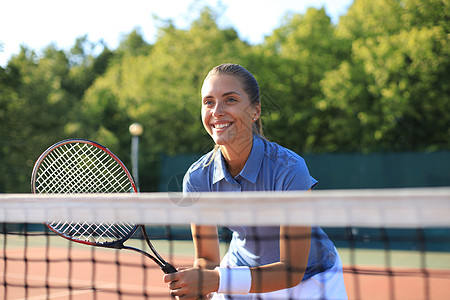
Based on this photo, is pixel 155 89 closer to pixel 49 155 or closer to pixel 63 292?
pixel 63 292

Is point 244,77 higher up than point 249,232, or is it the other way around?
point 244,77

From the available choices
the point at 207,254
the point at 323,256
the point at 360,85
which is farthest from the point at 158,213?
the point at 360,85

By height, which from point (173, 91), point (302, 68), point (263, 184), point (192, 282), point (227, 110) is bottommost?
point (192, 282)

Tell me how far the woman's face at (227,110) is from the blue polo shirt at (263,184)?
0.08m

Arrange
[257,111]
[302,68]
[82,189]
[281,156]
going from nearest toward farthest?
[281,156]
[257,111]
[82,189]
[302,68]

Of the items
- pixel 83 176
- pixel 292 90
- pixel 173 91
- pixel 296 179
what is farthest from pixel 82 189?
pixel 173 91

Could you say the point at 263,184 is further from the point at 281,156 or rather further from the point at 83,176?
the point at 83,176

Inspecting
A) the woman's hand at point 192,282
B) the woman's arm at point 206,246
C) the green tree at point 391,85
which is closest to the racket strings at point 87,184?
the woman's arm at point 206,246

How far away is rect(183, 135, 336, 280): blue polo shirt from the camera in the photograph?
1.68m

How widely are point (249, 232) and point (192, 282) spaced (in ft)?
1.02

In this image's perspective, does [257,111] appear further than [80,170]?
No

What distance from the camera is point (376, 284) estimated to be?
680 centimetres

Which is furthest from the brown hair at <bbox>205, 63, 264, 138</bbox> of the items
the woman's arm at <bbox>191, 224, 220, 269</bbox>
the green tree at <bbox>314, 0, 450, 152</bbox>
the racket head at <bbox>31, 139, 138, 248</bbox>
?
the green tree at <bbox>314, 0, 450, 152</bbox>

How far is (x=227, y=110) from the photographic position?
5.80 feet
